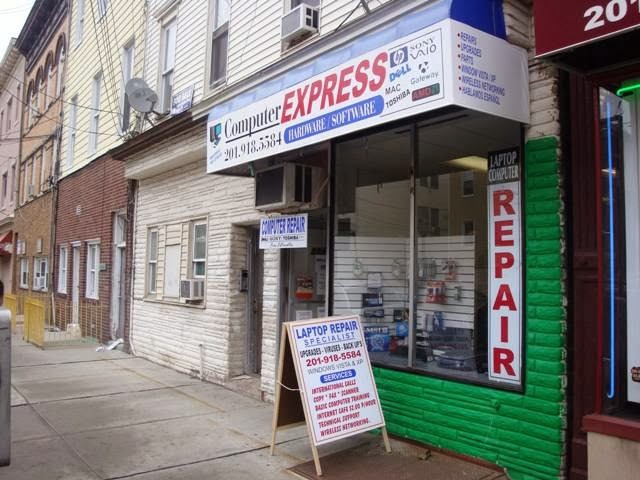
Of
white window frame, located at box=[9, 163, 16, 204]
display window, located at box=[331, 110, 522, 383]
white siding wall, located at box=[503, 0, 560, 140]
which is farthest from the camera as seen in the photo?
white window frame, located at box=[9, 163, 16, 204]

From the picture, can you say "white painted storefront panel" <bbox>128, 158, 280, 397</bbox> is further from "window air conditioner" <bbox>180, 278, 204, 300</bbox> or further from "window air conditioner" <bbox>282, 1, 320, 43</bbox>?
"window air conditioner" <bbox>282, 1, 320, 43</bbox>

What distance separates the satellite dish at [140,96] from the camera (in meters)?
10.3

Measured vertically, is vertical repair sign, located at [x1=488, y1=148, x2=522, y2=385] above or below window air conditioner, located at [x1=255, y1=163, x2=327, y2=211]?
below

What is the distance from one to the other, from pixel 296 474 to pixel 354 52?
3.51 meters

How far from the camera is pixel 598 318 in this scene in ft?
12.5

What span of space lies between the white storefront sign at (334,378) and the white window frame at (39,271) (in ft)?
50.7

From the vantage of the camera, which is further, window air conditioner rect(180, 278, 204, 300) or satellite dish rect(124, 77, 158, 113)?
satellite dish rect(124, 77, 158, 113)

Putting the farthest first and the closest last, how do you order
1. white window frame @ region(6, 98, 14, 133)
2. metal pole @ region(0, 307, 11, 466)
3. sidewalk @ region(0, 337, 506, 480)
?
white window frame @ region(6, 98, 14, 133)
sidewalk @ region(0, 337, 506, 480)
metal pole @ region(0, 307, 11, 466)

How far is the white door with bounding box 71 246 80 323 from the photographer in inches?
581

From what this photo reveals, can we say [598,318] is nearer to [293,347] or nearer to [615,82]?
[615,82]

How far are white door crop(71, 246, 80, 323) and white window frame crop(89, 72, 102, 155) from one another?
288 centimetres

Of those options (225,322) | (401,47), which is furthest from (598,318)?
(225,322)

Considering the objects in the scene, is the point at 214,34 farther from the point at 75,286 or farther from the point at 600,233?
the point at 75,286

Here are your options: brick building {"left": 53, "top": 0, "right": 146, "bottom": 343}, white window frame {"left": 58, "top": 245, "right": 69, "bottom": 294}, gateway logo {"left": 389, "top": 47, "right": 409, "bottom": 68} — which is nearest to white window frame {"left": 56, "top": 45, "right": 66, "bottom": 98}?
brick building {"left": 53, "top": 0, "right": 146, "bottom": 343}
